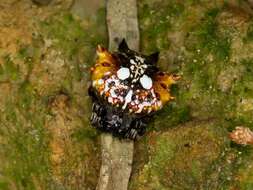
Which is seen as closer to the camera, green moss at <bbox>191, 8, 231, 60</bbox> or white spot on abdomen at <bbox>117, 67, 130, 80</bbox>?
white spot on abdomen at <bbox>117, 67, 130, 80</bbox>

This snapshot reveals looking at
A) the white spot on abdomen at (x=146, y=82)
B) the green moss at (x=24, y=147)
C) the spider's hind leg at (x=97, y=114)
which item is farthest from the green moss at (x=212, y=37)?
the green moss at (x=24, y=147)

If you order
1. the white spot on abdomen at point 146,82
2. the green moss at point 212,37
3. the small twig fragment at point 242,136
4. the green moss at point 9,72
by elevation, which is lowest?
the small twig fragment at point 242,136

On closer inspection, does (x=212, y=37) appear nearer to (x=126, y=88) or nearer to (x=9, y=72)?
(x=126, y=88)

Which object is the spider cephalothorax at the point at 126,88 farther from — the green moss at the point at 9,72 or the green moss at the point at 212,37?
the green moss at the point at 9,72

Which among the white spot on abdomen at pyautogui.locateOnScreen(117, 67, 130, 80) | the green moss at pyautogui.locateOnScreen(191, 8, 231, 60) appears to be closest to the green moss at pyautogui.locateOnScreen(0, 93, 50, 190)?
the white spot on abdomen at pyautogui.locateOnScreen(117, 67, 130, 80)

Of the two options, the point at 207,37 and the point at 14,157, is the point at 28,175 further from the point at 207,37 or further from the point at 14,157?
the point at 207,37

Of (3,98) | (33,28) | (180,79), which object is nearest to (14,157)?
(3,98)

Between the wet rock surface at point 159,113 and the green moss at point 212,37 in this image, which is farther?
the green moss at point 212,37

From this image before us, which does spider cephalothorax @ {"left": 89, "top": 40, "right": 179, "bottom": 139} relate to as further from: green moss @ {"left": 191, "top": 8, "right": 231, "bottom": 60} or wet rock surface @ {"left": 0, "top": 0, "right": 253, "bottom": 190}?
green moss @ {"left": 191, "top": 8, "right": 231, "bottom": 60}
